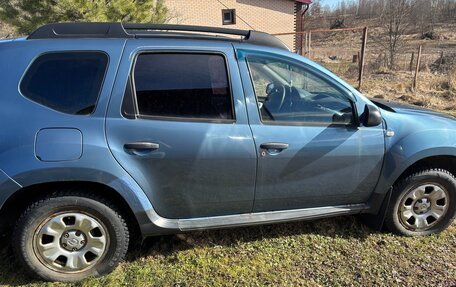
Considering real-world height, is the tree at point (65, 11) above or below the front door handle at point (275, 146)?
above

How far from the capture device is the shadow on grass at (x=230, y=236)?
3277 millimetres

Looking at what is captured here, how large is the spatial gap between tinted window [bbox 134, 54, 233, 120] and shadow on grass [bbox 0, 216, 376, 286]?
1212 mm

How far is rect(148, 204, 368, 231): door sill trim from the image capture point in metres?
2.95

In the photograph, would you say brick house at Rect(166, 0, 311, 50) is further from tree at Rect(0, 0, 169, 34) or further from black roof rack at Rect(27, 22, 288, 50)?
black roof rack at Rect(27, 22, 288, 50)

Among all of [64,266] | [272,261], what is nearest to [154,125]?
[64,266]

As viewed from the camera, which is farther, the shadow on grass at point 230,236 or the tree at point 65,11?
the tree at point 65,11

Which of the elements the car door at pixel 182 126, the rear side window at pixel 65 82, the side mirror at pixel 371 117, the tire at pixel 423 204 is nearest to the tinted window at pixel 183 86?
the car door at pixel 182 126

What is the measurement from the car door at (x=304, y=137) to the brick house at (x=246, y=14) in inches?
630

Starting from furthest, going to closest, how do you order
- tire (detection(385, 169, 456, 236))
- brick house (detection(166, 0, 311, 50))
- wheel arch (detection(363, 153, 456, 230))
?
brick house (detection(166, 0, 311, 50)) < tire (detection(385, 169, 456, 236)) < wheel arch (detection(363, 153, 456, 230))

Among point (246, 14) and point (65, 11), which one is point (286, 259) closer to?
point (65, 11)

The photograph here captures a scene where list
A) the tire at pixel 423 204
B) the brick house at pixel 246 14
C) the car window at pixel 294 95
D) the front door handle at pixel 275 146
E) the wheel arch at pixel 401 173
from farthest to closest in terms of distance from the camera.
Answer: the brick house at pixel 246 14 → the tire at pixel 423 204 → the wheel arch at pixel 401 173 → the car window at pixel 294 95 → the front door handle at pixel 275 146

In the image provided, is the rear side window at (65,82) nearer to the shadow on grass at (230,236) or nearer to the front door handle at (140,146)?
the front door handle at (140,146)

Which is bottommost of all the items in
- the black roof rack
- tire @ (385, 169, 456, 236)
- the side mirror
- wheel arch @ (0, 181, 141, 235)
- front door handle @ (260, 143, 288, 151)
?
tire @ (385, 169, 456, 236)

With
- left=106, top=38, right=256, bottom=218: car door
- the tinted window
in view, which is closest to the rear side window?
left=106, top=38, right=256, bottom=218: car door
